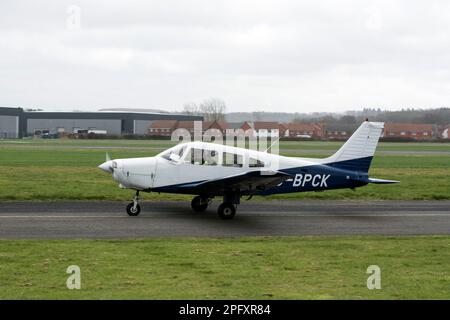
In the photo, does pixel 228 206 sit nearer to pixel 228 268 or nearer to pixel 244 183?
pixel 244 183

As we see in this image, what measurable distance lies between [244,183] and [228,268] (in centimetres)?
638

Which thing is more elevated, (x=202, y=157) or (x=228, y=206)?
(x=202, y=157)

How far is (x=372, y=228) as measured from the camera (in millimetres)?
15617

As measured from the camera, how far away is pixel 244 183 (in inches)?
653

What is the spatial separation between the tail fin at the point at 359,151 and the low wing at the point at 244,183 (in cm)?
293

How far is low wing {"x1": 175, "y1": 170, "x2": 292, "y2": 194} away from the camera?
15.7 metres

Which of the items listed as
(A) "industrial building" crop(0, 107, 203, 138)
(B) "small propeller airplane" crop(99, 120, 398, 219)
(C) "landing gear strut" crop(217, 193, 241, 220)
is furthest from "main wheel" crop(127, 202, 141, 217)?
(A) "industrial building" crop(0, 107, 203, 138)

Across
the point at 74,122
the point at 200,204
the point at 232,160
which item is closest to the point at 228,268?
the point at 232,160

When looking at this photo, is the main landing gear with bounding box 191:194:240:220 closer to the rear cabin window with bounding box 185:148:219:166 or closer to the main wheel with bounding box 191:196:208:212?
the main wheel with bounding box 191:196:208:212

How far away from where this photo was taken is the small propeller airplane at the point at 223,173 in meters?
16.9

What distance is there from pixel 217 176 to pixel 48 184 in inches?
383

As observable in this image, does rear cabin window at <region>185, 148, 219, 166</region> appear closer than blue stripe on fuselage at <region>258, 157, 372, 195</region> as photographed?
Yes
